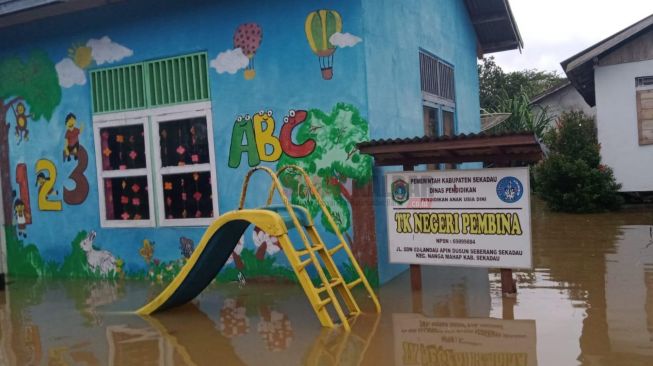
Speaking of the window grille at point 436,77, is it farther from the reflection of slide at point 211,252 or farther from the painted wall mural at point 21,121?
the painted wall mural at point 21,121

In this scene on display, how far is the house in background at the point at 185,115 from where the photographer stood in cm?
723

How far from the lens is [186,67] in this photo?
8.02 m

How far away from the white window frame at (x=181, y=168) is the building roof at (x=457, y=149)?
2242 mm

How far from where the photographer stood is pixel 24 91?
30.3 feet

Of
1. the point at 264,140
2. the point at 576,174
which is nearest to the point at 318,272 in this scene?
the point at 264,140

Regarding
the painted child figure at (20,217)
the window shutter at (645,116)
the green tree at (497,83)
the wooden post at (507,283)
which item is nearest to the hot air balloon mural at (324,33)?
the wooden post at (507,283)

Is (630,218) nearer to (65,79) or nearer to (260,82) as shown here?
(260,82)

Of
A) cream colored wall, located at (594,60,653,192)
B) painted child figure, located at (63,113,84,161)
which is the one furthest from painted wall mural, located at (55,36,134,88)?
cream colored wall, located at (594,60,653,192)

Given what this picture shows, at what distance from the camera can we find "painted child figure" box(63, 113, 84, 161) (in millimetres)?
8815

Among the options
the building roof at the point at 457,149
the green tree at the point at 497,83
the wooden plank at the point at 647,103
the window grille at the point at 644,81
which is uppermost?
the green tree at the point at 497,83

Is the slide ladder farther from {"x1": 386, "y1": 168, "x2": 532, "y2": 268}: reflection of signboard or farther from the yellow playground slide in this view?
{"x1": 386, "y1": 168, "x2": 532, "y2": 268}: reflection of signboard

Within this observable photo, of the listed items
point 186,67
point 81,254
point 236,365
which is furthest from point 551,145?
point 236,365

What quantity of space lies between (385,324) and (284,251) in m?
1.17

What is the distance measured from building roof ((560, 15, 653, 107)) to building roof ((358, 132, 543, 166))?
814cm
